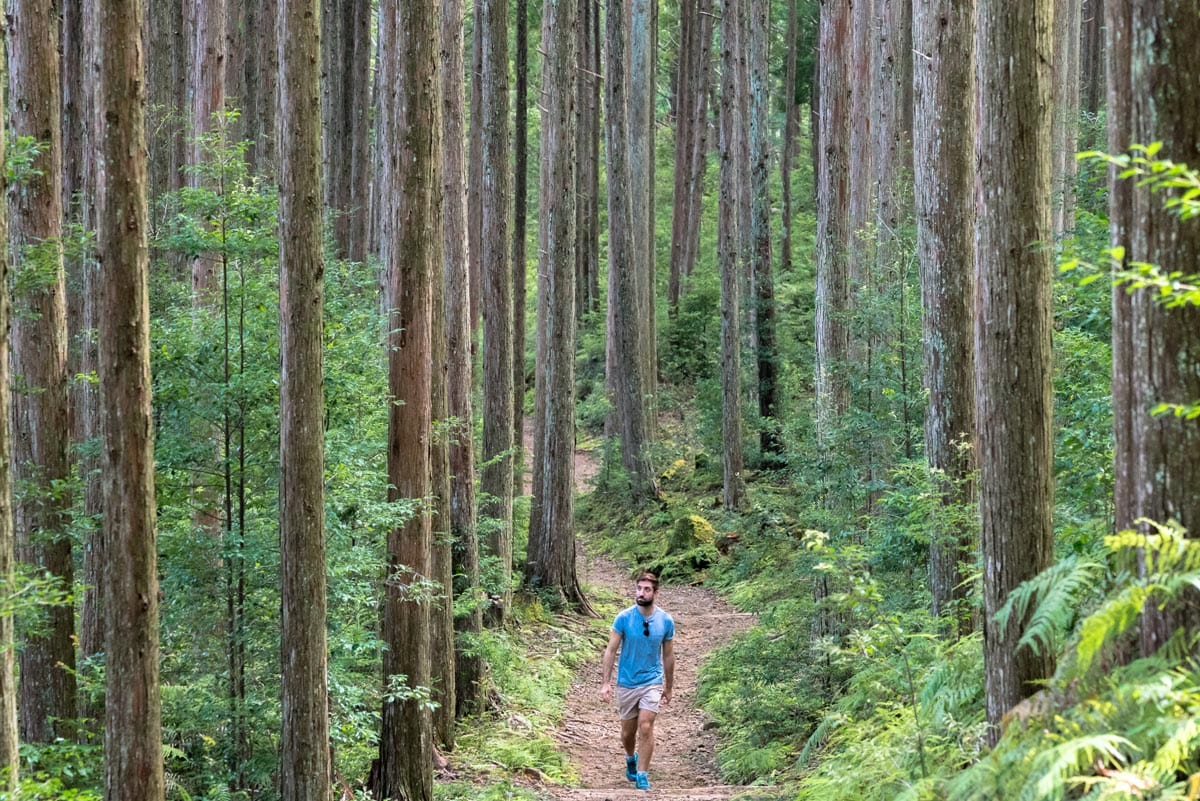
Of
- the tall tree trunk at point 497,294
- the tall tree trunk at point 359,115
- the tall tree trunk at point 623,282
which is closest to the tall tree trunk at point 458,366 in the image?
the tall tree trunk at point 497,294

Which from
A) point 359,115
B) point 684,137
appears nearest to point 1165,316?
point 359,115

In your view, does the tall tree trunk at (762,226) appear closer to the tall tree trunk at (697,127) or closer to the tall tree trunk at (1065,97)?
the tall tree trunk at (1065,97)

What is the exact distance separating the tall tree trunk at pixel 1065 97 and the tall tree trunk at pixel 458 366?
9347 millimetres

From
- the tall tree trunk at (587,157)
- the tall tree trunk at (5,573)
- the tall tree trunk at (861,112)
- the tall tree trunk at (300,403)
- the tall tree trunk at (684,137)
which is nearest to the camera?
the tall tree trunk at (5,573)

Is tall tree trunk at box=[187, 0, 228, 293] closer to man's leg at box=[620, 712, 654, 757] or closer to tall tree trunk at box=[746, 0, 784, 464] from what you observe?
man's leg at box=[620, 712, 654, 757]

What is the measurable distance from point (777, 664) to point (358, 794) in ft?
16.1

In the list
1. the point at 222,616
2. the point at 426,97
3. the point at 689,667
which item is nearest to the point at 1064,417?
the point at 426,97

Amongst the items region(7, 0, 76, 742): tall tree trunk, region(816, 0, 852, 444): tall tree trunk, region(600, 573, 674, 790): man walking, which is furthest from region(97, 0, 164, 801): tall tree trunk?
region(816, 0, 852, 444): tall tree trunk

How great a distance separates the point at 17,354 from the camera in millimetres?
8789

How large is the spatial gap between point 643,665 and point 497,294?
649 cm

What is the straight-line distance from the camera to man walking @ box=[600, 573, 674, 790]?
9.98 meters

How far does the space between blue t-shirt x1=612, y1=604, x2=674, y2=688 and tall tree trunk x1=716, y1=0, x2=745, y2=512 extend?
34.9 ft

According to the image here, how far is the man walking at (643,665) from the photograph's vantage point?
9.98 m

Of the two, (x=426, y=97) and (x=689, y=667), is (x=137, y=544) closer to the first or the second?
(x=426, y=97)
